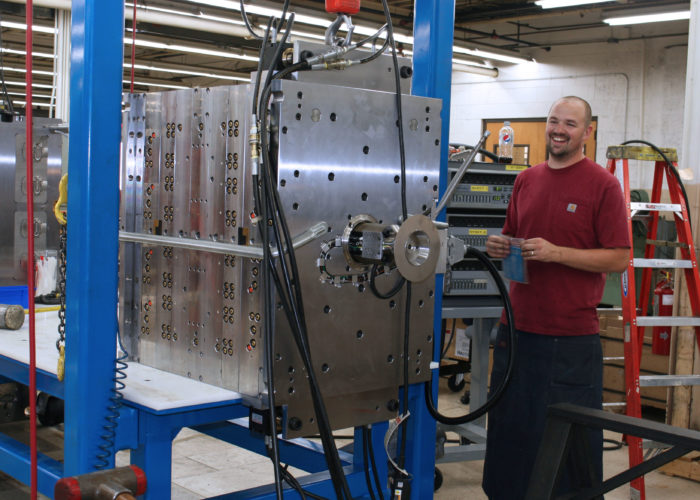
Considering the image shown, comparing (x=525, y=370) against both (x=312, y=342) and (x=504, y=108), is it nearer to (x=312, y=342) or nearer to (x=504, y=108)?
(x=312, y=342)

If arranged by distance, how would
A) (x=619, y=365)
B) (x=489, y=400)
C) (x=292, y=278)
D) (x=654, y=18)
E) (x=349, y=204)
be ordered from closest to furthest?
(x=292, y=278) < (x=349, y=204) < (x=489, y=400) < (x=619, y=365) < (x=654, y=18)

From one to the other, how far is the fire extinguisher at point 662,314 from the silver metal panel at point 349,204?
110 inches

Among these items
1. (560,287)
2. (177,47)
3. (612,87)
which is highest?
(177,47)

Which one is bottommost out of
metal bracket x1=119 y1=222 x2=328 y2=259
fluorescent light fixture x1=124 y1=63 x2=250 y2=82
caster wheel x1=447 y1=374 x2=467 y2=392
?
caster wheel x1=447 y1=374 x2=467 y2=392

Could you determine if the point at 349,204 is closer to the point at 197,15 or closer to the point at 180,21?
the point at 180,21

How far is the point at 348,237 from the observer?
137 cm

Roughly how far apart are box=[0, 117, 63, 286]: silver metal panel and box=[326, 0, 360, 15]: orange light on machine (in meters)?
1.37

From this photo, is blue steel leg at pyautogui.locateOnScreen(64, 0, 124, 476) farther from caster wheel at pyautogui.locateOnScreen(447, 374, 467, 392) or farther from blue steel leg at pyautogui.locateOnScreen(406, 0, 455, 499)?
caster wheel at pyautogui.locateOnScreen(447, 374, 467, 392)

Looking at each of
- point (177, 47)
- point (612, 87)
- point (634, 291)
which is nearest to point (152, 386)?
point (634, 291)

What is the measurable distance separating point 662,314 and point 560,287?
210 centimetres

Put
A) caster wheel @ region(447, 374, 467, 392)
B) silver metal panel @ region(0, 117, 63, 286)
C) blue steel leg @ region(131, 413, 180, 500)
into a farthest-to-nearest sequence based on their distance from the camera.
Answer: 1. caster wheel @ region(447, 374, 467, 392)
2. silver metal panel @ region(0, 117, 63, 286)
3. blue steel leg @ region(131, 413, 180, 500)

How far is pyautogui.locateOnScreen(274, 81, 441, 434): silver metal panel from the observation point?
132cm

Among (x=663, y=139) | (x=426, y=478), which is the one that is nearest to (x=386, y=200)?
(x=426, y=478)

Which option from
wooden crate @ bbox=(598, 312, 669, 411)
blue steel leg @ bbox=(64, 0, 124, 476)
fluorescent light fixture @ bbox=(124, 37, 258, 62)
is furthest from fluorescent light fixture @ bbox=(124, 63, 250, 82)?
blue steel leg @ bbox=(64, 0, 124, 476)
